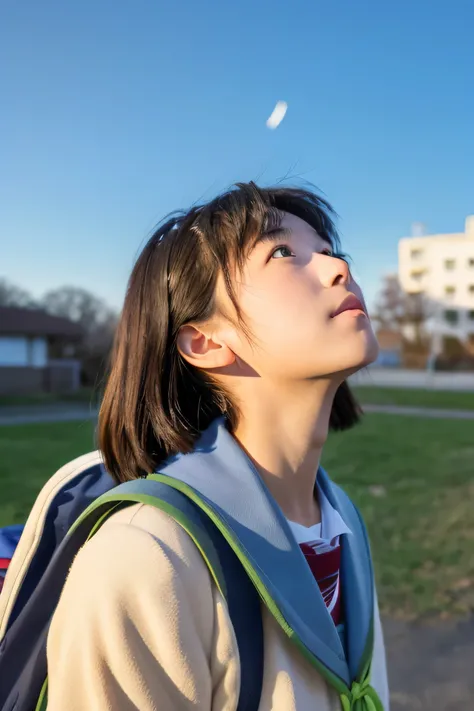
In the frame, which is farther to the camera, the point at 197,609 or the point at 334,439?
the point at 334,439

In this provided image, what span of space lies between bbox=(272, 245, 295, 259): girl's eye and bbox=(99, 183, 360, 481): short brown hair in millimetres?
55

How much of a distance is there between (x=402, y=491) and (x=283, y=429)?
567 centimetres

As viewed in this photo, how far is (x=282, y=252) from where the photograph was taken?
1335mm

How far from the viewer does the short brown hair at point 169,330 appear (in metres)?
1.34

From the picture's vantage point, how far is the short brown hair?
52.7 inches

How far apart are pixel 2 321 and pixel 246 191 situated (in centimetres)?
2420

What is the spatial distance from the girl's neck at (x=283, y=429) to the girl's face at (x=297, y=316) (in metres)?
0.05

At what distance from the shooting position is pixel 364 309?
1317mm

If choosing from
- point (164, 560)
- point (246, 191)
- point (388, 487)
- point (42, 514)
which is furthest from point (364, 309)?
point (388, 487)

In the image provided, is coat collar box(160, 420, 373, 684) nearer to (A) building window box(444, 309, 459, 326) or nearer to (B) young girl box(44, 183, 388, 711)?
(B) young girl box(44, 183, 388, 711)

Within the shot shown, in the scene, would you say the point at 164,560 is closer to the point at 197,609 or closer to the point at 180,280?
the point at 197,609

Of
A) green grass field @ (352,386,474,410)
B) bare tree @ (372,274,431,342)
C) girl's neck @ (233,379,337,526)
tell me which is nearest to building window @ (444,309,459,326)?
bare tree @ (372,274,431,342)

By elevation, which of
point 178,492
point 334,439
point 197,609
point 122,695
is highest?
point 178,492

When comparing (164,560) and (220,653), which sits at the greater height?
(164,560)
